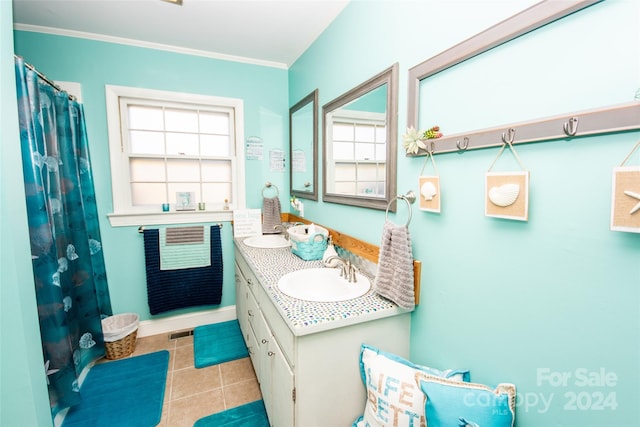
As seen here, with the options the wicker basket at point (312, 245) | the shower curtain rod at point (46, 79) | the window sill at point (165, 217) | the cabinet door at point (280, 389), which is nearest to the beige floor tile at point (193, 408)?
the cabinet door at point (280, 389)

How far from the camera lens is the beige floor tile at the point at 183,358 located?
2.13 metres

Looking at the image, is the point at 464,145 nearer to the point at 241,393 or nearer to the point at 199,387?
the point at 241,393

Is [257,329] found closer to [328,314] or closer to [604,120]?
[328,314]

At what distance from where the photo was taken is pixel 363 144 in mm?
1587

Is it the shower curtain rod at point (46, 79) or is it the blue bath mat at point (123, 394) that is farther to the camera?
the blue bath mat at point (123, 394)

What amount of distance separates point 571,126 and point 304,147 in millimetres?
1923

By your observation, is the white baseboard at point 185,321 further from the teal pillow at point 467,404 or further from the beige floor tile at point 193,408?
the teal pillow at point 467,404

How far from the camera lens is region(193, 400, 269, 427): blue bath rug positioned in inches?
62.6

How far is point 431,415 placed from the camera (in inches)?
34.2

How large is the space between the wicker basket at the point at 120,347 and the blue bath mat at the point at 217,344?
49 centimetres

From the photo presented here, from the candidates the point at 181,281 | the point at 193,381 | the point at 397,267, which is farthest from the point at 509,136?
the point at 181,281

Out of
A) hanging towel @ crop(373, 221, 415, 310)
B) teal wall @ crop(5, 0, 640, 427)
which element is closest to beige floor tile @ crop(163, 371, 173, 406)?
teal wall @ crop(5, 0, 640, 427)

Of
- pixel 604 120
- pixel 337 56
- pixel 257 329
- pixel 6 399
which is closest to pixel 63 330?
pixel 6 399

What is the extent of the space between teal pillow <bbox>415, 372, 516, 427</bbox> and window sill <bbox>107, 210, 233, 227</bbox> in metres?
2.28
